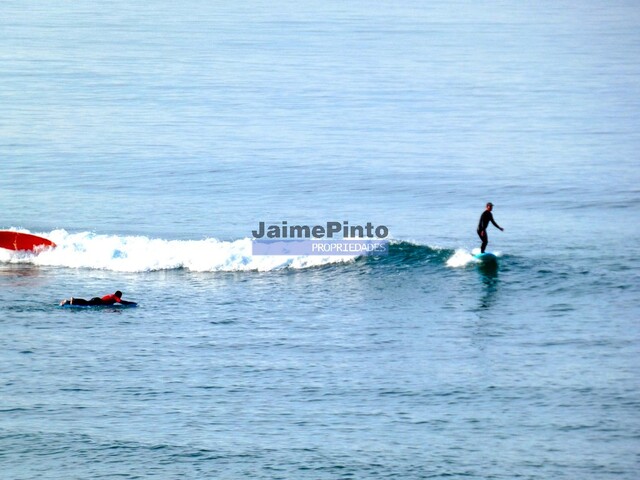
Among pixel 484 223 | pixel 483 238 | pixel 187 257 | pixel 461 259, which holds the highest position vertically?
pixel 484 223

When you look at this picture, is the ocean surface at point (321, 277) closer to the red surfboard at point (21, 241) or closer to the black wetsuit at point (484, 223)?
the red surfboard at point (21, 241)

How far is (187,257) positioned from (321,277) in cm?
516

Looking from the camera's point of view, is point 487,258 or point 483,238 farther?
point 487,258


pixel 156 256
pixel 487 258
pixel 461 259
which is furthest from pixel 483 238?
pixel 156 256

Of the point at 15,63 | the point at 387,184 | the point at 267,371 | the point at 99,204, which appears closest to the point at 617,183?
the point at 387,184

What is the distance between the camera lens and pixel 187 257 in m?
43.3

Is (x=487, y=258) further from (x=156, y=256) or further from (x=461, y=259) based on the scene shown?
(x=156, y=256)

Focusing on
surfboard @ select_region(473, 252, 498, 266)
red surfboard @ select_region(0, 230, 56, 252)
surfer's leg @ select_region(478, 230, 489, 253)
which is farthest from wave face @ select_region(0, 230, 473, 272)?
surfer's leg @ select_region(478, 230, 489, 253)

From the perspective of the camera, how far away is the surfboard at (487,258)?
41.6 m

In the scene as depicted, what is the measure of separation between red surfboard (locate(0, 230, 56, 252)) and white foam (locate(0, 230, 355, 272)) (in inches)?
9.1

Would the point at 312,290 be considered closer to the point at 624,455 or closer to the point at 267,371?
the point at 267,371

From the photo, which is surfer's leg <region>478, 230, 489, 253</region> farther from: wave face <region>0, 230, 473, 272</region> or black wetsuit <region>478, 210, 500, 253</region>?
wave face <region>0, 230, 473, 272</region>

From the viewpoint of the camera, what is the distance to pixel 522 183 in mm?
54688

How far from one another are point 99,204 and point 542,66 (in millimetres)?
48504
